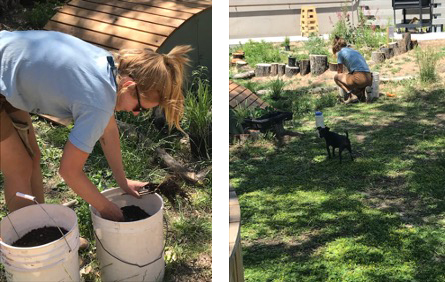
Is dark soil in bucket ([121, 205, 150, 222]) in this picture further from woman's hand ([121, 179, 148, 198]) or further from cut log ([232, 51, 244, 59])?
cut log ([232, 51, 244, 59])

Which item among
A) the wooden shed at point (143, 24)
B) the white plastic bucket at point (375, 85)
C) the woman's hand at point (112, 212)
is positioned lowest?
the woman's hand at point (112, 212)

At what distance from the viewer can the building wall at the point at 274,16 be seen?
449 inches

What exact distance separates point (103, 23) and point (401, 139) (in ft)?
11.0

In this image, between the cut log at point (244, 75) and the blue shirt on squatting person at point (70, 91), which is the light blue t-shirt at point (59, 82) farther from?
the cut log at point (244, 75)

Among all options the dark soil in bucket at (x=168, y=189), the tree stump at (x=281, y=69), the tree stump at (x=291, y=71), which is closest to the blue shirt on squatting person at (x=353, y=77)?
the tree stump at (x=291, y=71)

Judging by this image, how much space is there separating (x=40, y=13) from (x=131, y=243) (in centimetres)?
159

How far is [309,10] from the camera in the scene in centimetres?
1170

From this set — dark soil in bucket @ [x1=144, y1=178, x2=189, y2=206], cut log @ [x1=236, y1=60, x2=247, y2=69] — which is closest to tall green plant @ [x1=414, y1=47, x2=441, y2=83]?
cut log @ [x1=236, y1=60, x2=247, y2=69]

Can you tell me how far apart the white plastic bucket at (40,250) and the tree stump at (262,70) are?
6260 millimetres

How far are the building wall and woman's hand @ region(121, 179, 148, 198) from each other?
8793mm

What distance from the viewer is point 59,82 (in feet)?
7.09

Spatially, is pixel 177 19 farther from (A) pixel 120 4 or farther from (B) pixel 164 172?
(B) pixel 164 172

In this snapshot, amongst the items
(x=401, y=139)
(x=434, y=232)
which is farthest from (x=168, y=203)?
(x=401, y=139)

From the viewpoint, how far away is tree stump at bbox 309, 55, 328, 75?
8227mm
